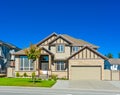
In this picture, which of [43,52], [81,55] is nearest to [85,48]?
[81,55]

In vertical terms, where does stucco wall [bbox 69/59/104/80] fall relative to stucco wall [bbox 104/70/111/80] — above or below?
above

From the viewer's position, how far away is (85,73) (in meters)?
44.0

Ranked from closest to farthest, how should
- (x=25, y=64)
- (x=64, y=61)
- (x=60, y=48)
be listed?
(x=25, y=64) → (x=64, y=61) → (x=60, y=48)

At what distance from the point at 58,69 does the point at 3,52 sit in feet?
42.8

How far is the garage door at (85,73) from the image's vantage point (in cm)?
4349

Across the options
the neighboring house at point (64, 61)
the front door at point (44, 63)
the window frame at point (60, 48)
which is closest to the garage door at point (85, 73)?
the neighboring house at point (64, 61)

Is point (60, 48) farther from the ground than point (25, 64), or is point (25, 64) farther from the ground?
point (60, 48)

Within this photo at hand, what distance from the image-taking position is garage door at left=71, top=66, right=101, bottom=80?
43.5 meters

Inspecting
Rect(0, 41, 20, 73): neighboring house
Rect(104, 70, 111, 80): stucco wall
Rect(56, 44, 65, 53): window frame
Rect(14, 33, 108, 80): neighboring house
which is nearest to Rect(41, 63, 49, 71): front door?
Rect(14, 33, 108, 80): neighboring house

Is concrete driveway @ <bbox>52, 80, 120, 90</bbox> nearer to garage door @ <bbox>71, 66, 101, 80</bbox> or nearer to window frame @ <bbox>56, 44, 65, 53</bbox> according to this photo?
garage door @ <bbox>71, 66, 101, 80</bbox>

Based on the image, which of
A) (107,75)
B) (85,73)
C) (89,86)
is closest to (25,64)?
(85,73)

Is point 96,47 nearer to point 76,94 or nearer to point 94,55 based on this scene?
point 94,55

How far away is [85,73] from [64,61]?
6.03m

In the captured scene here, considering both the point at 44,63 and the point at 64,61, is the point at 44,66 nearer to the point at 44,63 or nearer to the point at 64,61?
the point at 44,63
